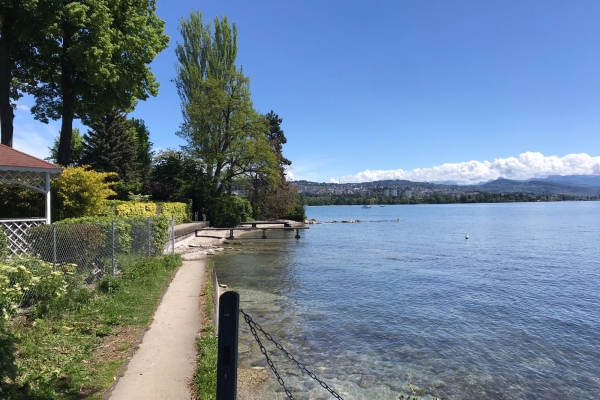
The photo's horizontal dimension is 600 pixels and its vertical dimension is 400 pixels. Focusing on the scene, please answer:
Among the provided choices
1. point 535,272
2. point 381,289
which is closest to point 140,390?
point 381,289

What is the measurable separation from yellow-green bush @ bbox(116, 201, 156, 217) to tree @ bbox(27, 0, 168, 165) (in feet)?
12.5

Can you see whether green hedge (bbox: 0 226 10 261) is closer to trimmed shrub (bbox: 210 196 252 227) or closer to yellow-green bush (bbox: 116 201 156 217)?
yellow-green bush (bbox: 116 201 156 217)

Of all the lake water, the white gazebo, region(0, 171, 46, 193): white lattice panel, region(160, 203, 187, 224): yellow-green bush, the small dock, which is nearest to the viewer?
the lake water

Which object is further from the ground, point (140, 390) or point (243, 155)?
point (243, 155)

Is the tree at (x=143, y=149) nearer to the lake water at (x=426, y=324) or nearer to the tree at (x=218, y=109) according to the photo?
the tree at (x=218, y=109)

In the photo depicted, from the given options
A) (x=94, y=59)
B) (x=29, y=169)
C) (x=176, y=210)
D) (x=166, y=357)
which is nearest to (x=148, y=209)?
(x=176, y=210)

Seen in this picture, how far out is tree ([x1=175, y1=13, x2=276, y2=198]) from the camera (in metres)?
43.3

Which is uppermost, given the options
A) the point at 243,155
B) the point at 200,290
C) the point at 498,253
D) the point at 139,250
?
the point at 243,155

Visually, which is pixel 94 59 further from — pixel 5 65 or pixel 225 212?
pixel 225 212

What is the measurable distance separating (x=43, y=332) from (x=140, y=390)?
9.82ft

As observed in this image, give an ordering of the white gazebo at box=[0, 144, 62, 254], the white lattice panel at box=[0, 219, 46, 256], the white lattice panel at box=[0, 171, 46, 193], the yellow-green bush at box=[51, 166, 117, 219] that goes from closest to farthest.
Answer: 1. the white lattice panel at box=[0, 219, 46, 256]
2. the white gazebo at box=[0, 144, 62, 254]
3. the white lattice panel at box=[0, 171, 46, 193]
4. the yellow-green bush at box=[51, 166, 117, 219]

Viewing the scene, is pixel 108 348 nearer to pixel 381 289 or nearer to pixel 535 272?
pixel 381 289

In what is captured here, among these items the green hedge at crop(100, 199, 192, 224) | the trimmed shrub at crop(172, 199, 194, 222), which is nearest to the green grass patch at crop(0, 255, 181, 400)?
the green hedge at crop(100, 199, 192, 224)

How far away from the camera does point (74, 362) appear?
6.28 meters
